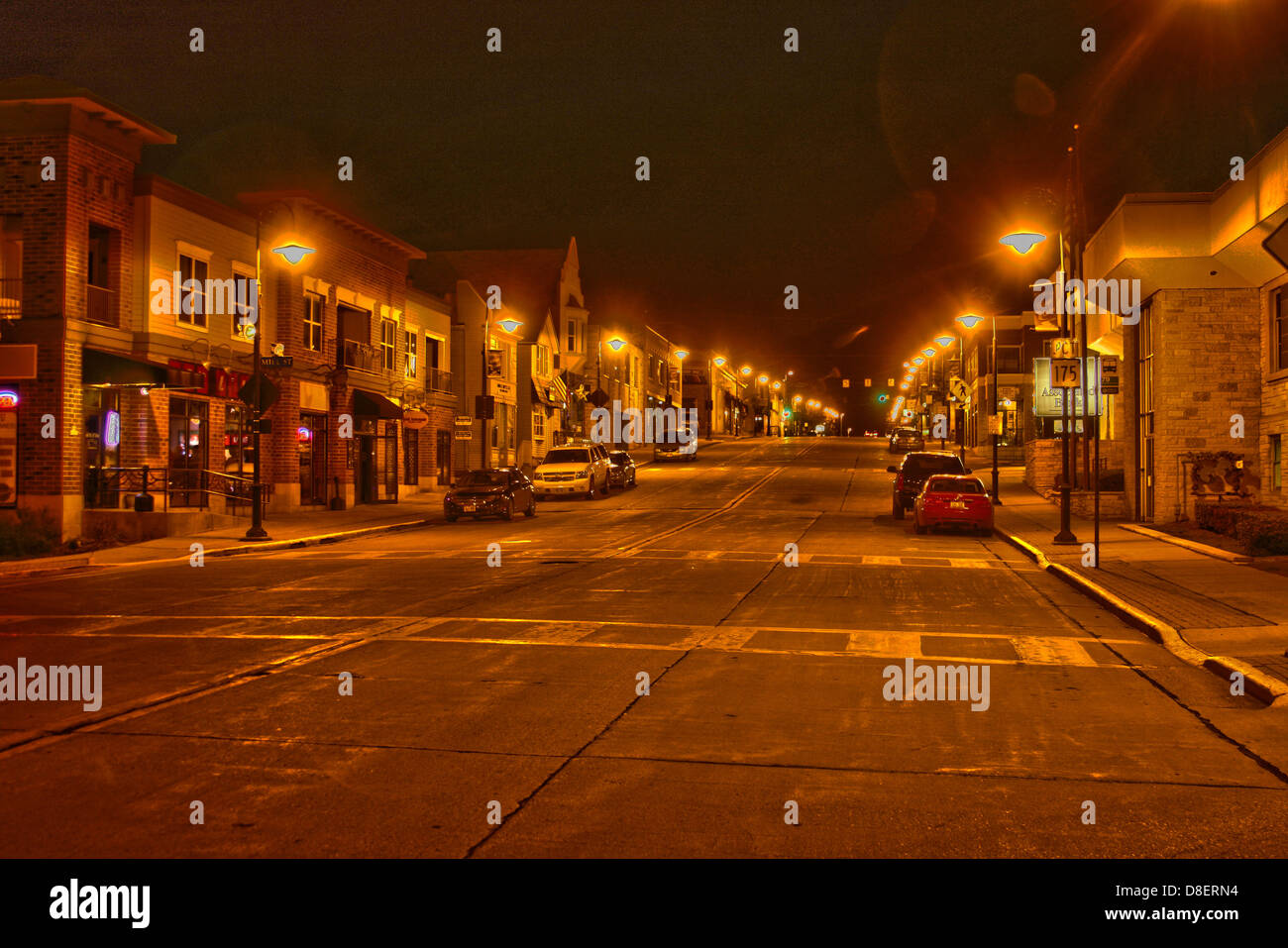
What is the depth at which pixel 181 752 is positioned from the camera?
283 inches

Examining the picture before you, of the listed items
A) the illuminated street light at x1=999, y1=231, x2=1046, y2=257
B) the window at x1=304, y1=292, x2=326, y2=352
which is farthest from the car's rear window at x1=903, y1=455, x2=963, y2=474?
the window at x1=304, y1=292, x2=326, y2=352

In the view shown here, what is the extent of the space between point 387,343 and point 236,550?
18.5m

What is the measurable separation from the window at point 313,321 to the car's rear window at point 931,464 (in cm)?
1809

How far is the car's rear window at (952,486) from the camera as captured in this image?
27.4m

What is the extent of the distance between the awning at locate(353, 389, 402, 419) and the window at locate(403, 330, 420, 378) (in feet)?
16.0

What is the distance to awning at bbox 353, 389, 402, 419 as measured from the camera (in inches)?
1457

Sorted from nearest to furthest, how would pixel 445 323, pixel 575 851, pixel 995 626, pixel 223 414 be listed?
pixel 575 851 → pixel 995 626 → pixel 223 414 → pixel 445 323

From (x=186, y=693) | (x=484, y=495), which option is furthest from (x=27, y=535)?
(x=186, y=693)

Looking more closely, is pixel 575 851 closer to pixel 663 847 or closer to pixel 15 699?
pixel 663 847

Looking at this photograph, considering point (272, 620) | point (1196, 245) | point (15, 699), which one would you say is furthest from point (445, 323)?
point (15, 699)

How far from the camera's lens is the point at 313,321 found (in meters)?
35.2
